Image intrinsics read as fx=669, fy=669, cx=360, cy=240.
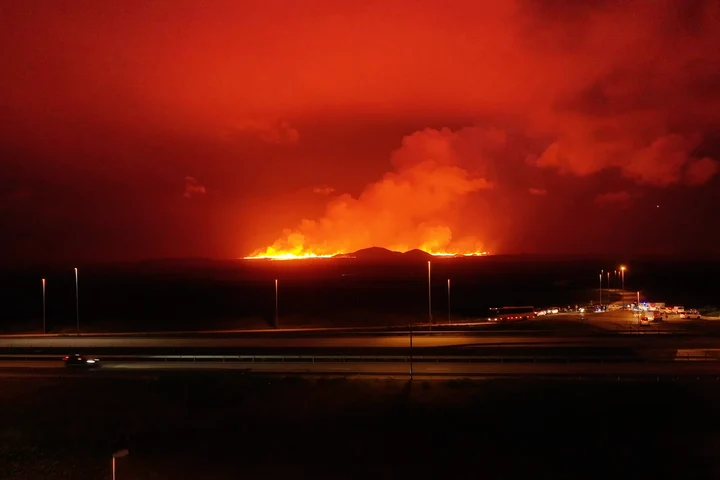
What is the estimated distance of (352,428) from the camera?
76.6 ft

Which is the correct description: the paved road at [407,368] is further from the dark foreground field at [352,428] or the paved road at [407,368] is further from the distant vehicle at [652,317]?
the distant vehicle at [652,317]

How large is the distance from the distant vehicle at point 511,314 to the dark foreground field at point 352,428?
33.4m

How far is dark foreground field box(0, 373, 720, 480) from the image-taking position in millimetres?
19375

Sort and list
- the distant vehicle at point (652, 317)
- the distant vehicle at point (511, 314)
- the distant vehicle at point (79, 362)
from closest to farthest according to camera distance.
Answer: the distant vehicle at point (79, 362)
the distant vehicle at point (652, 317)
the distant vehicle at point (511, 314)

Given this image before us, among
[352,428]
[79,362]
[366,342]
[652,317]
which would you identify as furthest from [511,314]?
[352,428]

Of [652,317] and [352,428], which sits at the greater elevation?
[652,317]

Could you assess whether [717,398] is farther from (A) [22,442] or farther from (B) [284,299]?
(B) [284,299]

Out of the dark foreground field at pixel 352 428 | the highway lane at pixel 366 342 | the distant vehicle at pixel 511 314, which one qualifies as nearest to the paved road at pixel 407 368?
the dark foreground field at pixel 352 428

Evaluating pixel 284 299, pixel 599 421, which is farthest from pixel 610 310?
pixel 599 421

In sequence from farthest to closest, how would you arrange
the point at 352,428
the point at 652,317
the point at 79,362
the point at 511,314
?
the point at 511,314, the point at 652,317, the point at 79,362, the point at 352,428

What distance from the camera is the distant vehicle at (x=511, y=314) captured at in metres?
60.2

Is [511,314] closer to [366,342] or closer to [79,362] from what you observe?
[366,342]

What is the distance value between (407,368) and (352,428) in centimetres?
756

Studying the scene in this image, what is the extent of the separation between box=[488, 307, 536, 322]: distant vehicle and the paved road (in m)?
28.6
